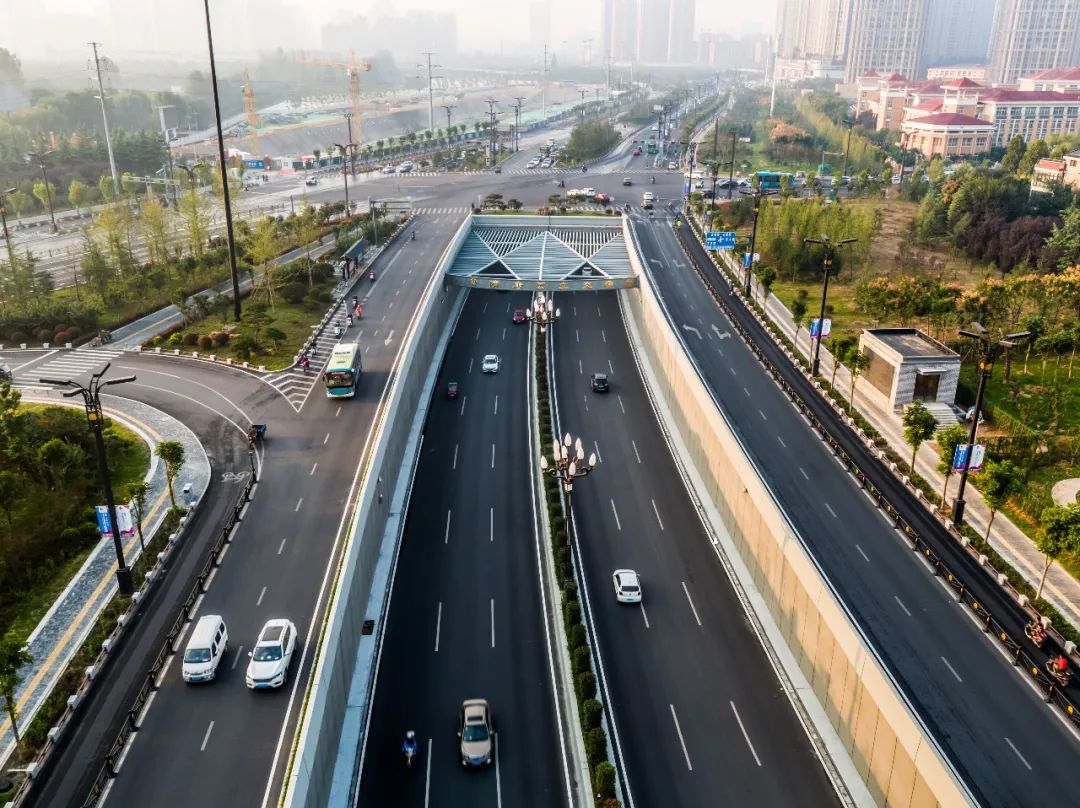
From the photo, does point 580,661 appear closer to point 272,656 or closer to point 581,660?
point 581,660

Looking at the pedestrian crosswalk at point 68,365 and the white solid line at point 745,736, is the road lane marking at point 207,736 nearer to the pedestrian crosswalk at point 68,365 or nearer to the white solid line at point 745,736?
the white solid line at point 745,736

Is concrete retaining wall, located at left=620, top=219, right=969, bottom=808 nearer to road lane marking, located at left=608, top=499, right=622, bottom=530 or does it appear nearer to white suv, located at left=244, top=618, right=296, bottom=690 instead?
road lane marking, located at left=608, top=499, right=622, bottom=530

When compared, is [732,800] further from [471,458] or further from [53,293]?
[53,293]

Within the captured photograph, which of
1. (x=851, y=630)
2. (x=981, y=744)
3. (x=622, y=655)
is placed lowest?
(x=622, y=655)

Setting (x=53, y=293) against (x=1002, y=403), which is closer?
(x=1002, y=403)

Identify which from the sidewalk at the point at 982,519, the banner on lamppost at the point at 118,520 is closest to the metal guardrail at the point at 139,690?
the banner on lamppost at the point at 118,520

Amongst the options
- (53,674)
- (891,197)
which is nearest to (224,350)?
(53,674)

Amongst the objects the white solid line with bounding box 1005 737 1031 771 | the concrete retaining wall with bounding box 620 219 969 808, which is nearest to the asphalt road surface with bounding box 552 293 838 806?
the concrete retaining wall with bounding box 620 219 969 808
